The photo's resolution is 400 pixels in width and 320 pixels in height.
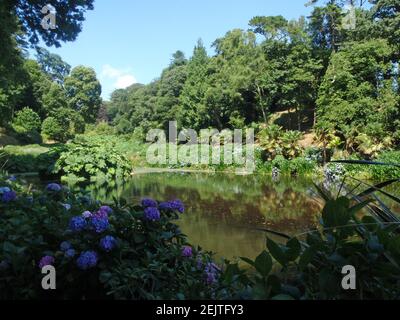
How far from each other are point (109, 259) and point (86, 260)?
140 millimetres

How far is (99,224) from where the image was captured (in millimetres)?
1742

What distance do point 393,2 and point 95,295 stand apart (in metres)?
22.8

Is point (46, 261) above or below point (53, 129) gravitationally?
below

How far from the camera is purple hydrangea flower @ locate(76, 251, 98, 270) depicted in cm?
163

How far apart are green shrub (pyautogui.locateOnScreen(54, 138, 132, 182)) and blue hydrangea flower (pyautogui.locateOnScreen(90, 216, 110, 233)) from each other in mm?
12336

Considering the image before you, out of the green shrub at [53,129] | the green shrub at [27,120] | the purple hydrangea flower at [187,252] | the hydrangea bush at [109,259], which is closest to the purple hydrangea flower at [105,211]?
the hydrangea bush at [109,259]

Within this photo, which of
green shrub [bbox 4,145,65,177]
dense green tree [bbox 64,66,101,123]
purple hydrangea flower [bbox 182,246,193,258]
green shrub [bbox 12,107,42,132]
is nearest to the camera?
purple hydrangea flower [bbox 182,246,193,258]

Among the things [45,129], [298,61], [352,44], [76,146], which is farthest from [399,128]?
[45,129]

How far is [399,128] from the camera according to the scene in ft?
62.3

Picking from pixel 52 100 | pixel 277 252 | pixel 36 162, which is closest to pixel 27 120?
pixel 52 100

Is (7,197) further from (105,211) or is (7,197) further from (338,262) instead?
(338,262)

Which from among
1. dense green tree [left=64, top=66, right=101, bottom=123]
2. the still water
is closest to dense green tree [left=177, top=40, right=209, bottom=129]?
dense green tree [left=64, top=66, right=101, bottom=123]

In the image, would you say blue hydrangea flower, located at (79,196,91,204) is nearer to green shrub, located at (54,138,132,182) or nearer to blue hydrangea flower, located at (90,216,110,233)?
blue hydrangea flower, located at (90,216,110,233)
